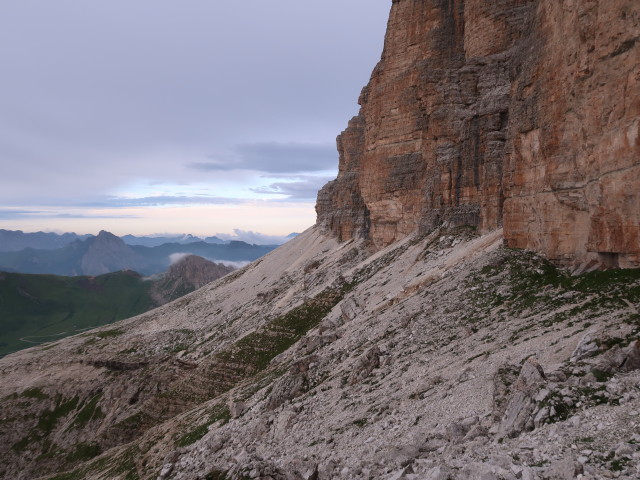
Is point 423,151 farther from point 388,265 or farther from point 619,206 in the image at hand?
point 619,206

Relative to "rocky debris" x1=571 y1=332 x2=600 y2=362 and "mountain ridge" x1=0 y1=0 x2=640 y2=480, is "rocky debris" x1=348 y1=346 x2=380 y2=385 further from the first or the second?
"rocky debris" x1=571 y1=332 x2=600 y2=362

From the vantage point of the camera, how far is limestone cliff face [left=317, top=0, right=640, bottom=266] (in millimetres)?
20719

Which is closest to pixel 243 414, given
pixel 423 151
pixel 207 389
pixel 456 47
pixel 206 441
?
pixel 206 441

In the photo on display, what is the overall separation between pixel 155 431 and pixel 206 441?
1247 cm

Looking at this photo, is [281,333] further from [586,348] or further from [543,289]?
[586,348]

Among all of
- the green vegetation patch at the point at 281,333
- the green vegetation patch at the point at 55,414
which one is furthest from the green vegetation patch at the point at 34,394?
the green vegetation patch at the point at 281,333

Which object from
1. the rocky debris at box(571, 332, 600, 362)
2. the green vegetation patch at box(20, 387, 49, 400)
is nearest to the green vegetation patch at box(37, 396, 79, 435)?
the green vegetation patch at box(20, 387, 49, 400)

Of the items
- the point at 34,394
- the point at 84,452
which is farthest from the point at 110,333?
the point at 84,452

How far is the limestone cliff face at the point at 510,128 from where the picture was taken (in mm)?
20719

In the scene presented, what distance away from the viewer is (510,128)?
30.8 meters

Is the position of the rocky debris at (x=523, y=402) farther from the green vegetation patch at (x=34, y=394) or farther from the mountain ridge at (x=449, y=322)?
the green vegetation patch at (x=34, y=394)

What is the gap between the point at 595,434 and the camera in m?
10.5

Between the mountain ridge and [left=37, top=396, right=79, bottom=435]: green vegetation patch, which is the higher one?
the mountain ridge

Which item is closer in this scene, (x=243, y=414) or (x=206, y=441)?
(x=206, y=441)
